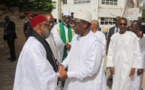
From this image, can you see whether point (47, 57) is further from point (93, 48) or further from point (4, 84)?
point (4, 84)

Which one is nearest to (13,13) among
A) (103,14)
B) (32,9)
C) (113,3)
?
(32,9)

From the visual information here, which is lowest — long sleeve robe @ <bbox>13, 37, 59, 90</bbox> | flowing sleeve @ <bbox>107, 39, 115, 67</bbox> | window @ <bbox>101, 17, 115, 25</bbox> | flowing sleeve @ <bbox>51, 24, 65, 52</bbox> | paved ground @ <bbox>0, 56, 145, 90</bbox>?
window @ <bbox>101, 17, 115, 25</bbox>

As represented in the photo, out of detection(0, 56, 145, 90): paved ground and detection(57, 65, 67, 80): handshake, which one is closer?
detection(57, 65, 67, 80): handshake

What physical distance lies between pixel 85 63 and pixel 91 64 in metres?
0.10

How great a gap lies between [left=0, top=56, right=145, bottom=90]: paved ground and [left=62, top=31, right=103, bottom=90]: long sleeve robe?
3.46 m

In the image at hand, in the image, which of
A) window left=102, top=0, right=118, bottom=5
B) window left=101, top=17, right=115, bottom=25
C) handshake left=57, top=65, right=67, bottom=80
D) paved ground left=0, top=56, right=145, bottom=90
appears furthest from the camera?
window left=101, top=17, right=115, bottom=25

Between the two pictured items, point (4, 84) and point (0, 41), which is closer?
point (4, 84)

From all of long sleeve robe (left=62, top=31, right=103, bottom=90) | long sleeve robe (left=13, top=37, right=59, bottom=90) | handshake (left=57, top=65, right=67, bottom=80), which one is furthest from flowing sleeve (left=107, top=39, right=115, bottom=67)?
long sleeve robe (left=13, top=37, right=59, bottom=90)

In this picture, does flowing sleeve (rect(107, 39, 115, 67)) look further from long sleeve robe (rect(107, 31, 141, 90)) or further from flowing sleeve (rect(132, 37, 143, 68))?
flowing sleeve (rect(132, 37, 143, 68))

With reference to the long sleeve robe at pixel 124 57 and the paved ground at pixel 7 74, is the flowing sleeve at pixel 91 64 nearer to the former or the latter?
the long sleeve robe at pixel 124 57

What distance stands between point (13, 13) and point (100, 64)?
1215 cm

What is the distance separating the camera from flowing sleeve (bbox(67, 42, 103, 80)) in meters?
2.98

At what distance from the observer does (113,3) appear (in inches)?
984

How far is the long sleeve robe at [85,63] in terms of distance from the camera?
300 centimetres
